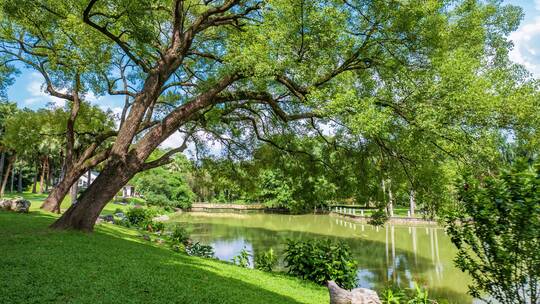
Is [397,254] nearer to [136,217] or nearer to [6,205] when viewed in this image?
[136,217]

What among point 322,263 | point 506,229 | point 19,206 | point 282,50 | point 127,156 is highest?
point 282,50

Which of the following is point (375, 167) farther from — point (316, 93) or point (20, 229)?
point (20, 229)

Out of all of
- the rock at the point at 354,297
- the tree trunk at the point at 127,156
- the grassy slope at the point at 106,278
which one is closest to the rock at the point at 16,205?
the grassy slope at the point at 106,278

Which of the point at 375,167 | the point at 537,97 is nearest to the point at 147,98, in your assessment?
the point at 375,167

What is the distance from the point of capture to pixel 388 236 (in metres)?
24.4

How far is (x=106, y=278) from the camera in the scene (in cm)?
550

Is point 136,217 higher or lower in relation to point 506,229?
lower

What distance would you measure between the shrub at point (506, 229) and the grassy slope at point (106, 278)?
3.48m

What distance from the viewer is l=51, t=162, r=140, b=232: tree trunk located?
873 cm

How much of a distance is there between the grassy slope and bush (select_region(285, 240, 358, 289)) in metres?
0.64

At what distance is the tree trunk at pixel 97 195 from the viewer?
28.7ft

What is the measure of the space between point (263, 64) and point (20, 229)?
7.17 m

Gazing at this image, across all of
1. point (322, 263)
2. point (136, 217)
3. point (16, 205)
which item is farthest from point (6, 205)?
point (322, 263)

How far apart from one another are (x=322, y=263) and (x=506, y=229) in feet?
20.2
